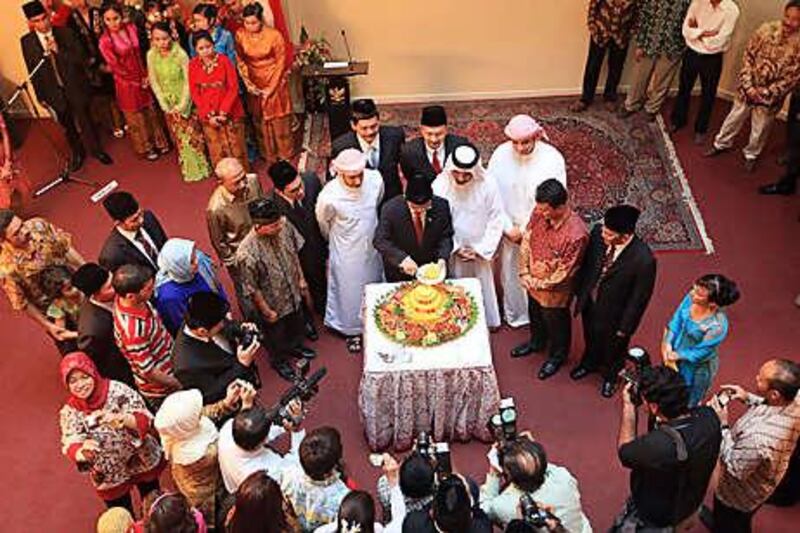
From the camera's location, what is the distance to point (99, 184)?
7961 millimetres

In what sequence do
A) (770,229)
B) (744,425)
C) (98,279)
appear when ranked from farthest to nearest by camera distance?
(770,229) → (98,279) → (744,425)

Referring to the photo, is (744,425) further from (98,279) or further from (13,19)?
(13,19)

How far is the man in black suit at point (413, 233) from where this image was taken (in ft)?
17.8

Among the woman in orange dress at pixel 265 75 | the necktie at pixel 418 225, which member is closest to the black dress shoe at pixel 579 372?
the necktie at pixel 418 225

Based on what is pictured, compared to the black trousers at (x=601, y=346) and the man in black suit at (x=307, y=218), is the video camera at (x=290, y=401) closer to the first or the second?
the man in black suit at (x=307, y=218)

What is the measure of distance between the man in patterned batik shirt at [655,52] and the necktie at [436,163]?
9.65ft

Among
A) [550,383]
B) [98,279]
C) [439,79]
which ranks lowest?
[550,383]

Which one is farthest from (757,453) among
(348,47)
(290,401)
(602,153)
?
(348,47)

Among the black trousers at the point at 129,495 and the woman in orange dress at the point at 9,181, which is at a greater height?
the woman in orange dress at the point at 9,181

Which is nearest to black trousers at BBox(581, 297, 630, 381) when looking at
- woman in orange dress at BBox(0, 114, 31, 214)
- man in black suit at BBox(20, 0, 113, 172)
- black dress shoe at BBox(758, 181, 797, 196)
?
black dress shoe at BBox(758, 181, 797, 196)

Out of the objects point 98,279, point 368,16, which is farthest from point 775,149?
point 98,279

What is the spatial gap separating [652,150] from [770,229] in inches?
55.9

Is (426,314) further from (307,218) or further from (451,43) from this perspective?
(451,43)

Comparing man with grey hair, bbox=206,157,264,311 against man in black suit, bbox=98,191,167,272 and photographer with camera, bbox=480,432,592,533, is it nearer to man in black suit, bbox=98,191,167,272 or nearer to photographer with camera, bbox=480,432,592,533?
man in black suit, bbox=98,191,167,272
